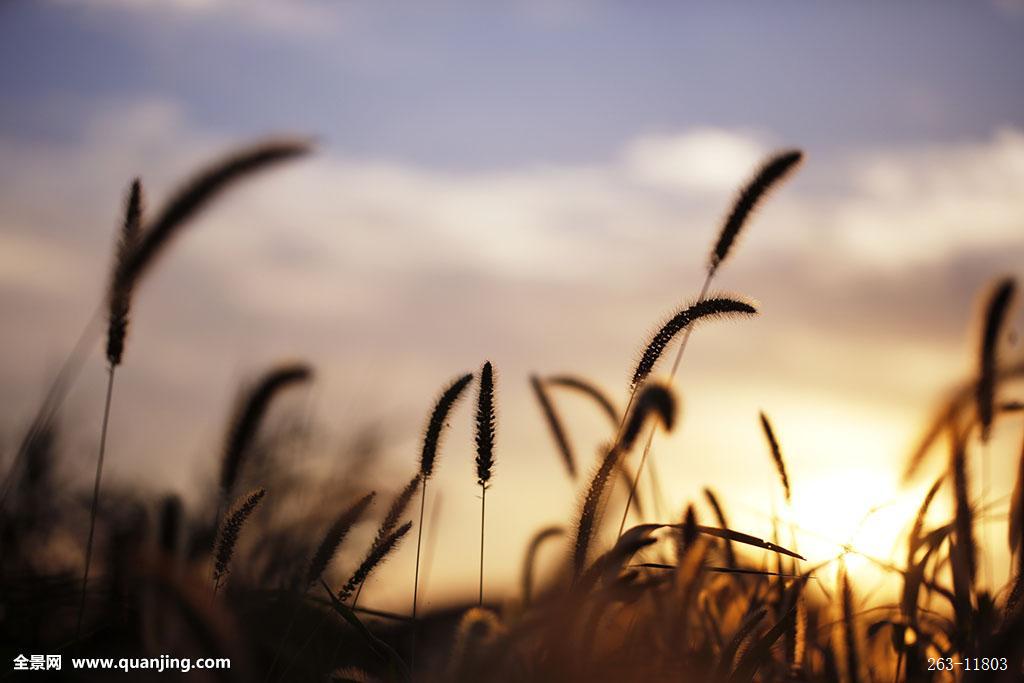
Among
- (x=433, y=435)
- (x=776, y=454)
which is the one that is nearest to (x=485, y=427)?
(x=433, y=435)

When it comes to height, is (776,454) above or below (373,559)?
above

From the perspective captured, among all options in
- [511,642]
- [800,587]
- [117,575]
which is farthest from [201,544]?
[800,587]

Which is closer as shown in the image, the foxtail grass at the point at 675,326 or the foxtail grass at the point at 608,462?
the foxtail grass at the point at 608,462

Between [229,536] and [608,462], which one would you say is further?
[608,462]

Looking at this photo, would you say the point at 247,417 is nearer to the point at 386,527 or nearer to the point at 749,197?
the point at 386,527

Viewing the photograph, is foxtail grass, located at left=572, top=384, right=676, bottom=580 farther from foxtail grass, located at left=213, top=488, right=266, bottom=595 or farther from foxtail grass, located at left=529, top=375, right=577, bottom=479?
foxtail grass, located at left=529, top=375, right=577, bottom=479

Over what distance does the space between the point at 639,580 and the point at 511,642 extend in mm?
999

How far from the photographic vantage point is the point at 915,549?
3.35 metres

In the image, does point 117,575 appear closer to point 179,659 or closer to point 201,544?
point 201,544

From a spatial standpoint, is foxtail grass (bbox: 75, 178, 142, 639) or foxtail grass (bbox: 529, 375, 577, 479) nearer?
foxtail grass (bbox: 75, 178, 142, 639)

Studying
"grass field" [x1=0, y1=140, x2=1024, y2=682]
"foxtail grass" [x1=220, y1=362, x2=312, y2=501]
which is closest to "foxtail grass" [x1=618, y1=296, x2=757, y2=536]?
"grass field" [x1=0, y1=140, x2=1024, y2=682]

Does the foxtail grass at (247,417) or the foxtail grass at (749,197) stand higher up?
the foxtail grass at (749,197)

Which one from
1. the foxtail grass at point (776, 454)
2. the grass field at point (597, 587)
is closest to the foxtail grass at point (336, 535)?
the grass field at point (597, 587)

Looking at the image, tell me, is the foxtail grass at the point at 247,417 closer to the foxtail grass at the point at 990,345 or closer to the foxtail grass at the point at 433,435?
the foxtail grass at the point at 433,435
